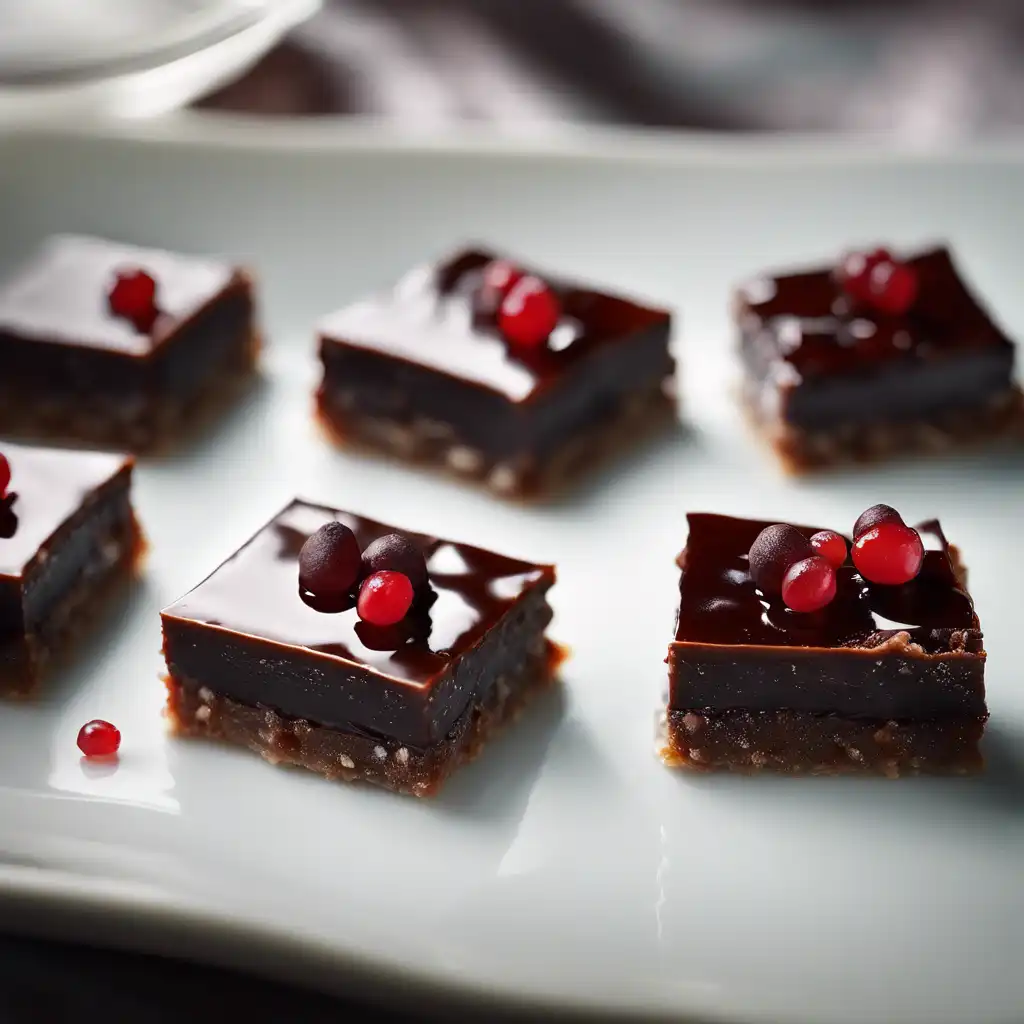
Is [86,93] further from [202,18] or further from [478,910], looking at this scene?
[478,910]

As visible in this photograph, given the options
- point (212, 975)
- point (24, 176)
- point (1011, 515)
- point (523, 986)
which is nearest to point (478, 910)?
point (523, 986)

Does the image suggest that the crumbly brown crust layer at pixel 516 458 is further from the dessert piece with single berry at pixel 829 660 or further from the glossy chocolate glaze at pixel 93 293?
the dessert piece with single berry at pixel 829 660

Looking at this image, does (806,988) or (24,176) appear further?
(24,176)

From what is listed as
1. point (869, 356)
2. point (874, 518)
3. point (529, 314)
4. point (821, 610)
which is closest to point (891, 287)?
point (869, 356)

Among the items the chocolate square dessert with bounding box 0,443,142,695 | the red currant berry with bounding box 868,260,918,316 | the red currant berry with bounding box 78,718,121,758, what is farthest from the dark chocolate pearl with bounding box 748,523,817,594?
the chocolate square dessert with bounding box 0,443,142,695

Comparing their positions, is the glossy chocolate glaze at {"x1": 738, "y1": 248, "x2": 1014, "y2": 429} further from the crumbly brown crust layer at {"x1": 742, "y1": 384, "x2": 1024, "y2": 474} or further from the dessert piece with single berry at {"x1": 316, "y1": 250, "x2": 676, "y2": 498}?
the dessert piece with single berry at {"x1": 316, "y1": 250, "x2": 676, "y2": 498}

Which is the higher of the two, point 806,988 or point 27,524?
point 27,524
